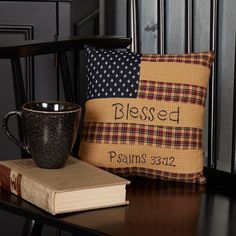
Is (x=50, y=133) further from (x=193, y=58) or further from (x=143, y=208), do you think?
(x=193, y=58)

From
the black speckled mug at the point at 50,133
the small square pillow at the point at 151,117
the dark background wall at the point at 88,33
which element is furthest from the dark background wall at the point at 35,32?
the black speckled mug at the point at 50,133

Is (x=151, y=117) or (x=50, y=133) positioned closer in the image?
(x=50, y=133)

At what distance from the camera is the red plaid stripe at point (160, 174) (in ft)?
3.95

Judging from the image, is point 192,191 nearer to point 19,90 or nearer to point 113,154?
point 113,154

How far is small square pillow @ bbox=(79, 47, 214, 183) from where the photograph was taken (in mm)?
1209

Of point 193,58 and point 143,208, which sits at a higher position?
point 193,58

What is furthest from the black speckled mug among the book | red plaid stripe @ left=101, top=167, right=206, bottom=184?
red plaid stripe @ left=101, top=167, right=206, bottom=184

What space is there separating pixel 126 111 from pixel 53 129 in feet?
0.58

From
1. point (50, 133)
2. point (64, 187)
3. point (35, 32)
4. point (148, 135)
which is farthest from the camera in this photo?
point (35, 32)

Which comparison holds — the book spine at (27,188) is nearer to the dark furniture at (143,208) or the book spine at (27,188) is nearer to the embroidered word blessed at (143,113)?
the dark furniture at (143,208)

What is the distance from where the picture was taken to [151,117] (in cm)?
122

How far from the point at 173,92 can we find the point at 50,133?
10.0 inches

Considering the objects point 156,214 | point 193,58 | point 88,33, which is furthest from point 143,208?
point 88,33

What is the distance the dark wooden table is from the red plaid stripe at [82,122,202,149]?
84mm
